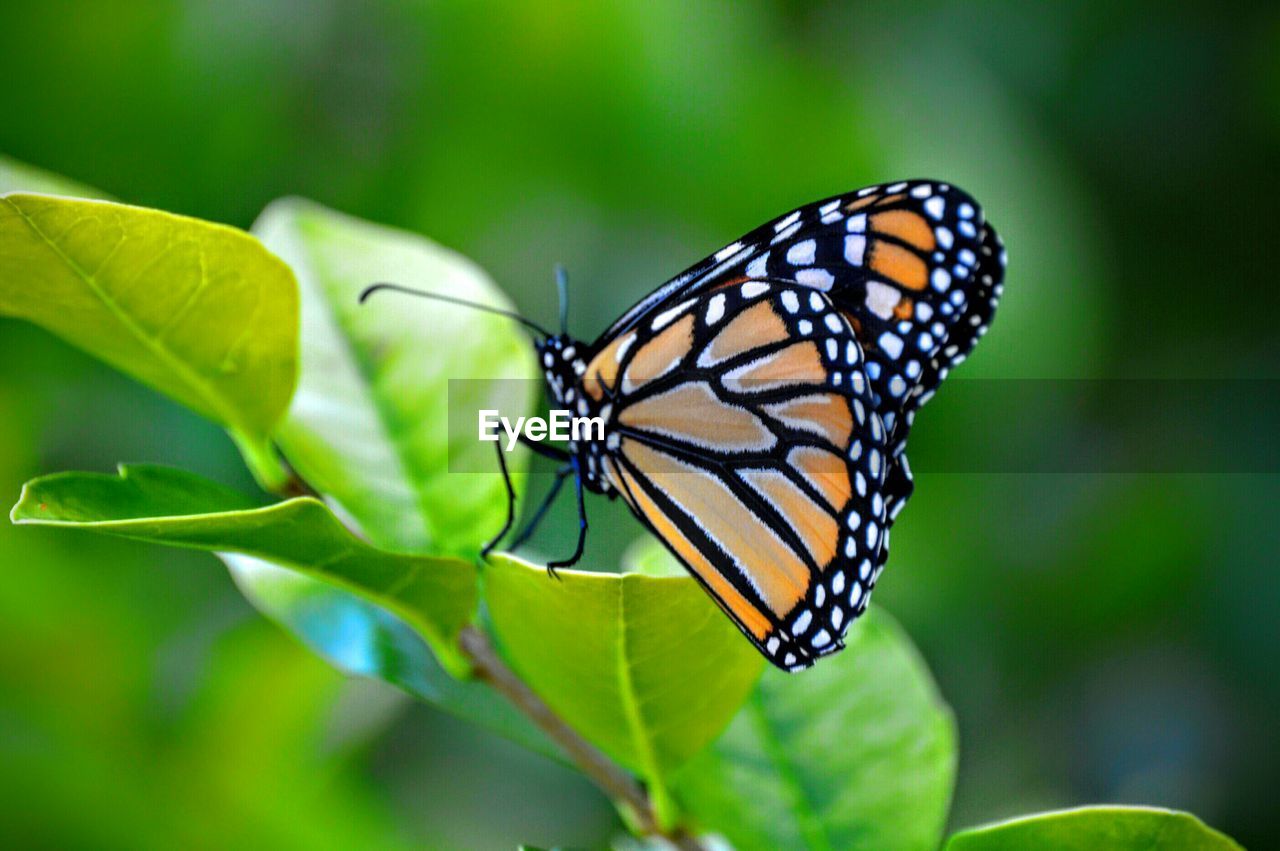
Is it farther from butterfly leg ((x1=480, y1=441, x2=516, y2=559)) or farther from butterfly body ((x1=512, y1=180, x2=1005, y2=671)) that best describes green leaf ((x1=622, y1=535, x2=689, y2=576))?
butterfly leg ((x1=480, y1=441, x2=516, y2=559))

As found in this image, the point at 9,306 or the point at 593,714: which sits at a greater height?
the point at 9,306

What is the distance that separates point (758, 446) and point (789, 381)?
97 millimetres

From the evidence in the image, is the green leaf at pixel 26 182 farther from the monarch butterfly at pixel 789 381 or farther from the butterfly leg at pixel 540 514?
the butterfly leg at pixel 540 514

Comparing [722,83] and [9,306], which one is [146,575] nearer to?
[9,306]

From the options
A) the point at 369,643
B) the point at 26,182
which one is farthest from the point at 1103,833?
the point at 26,182

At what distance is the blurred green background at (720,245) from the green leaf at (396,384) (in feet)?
3.20

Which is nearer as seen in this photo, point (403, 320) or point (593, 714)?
point (593, 714)

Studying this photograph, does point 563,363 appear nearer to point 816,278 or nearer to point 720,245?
point 816,278

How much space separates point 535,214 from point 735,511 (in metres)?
1.51

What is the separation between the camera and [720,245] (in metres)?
2.63

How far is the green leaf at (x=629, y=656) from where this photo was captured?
3.12 ft

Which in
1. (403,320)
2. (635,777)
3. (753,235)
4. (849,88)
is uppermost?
(849,88)

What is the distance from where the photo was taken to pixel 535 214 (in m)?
2.83

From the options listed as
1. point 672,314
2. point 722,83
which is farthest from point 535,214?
point 672,314
